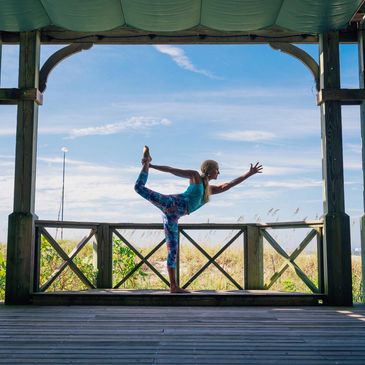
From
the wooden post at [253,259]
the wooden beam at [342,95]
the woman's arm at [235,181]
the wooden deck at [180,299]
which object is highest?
the wooden beam at [342,95]

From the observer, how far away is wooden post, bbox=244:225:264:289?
245 inches

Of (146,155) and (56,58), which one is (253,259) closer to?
(146,155)

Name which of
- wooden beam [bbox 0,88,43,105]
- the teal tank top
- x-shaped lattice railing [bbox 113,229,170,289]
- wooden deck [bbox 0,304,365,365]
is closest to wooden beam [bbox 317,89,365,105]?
the teal tank top

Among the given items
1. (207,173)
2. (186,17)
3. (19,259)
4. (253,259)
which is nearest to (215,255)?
(253,259)

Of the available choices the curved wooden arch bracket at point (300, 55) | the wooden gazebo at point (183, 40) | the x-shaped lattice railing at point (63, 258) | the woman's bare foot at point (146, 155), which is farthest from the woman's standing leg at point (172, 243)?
the curved wooden arch bracket at point (300, 55)

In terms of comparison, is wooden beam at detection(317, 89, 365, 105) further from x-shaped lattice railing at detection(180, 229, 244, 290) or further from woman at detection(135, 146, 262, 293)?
x-shaped lattice railing at detection(180, 229, 244, 290)

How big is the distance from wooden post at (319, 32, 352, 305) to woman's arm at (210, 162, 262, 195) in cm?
69

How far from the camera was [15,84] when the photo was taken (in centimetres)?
526

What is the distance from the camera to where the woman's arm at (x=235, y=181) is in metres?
5.09

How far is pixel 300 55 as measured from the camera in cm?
541

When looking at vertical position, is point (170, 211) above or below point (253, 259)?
above

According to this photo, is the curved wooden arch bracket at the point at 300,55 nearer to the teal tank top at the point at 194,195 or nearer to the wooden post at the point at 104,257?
the teal tank top at the point at 194,195

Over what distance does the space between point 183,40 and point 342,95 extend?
1707 millimetres

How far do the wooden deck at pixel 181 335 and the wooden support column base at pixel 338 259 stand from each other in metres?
0.22
